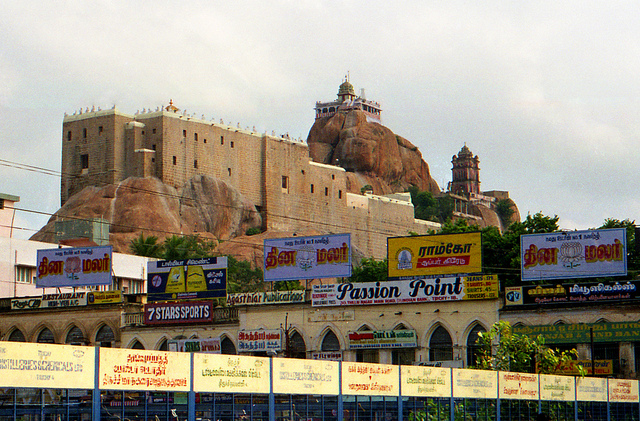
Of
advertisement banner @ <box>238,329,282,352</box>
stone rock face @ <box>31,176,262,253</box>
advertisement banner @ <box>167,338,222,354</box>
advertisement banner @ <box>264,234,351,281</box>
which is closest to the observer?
advertisement banner @ <box>238,329,282,352</box>

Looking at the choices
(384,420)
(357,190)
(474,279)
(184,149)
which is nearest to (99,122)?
(184,149)

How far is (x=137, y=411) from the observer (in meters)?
23.3

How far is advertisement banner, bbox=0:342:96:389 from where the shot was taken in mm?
20297

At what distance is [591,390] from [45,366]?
Answer: 23.8 metres

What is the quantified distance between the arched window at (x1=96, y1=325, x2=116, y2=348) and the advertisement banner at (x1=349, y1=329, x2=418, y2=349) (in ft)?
56.8

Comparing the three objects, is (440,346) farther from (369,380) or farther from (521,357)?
(369,380)

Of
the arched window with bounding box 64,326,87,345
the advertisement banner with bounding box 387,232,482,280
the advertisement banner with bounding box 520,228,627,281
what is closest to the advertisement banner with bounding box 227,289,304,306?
the advertisement banner with bounding box 387,232,482,280

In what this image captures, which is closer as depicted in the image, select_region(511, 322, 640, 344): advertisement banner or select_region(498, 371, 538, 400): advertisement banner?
select_region(498, 371, 538, 400): advertisement banner

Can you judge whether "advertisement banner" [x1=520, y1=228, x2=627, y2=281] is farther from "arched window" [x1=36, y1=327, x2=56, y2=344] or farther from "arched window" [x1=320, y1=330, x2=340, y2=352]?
"arched window" [x1=36, y1=327, x2=56, y2=344]

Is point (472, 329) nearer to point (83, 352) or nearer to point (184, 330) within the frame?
point (184, 330)

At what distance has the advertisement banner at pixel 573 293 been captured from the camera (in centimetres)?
5169

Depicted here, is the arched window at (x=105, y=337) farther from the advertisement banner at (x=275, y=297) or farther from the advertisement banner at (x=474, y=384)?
the advertisement banner at (x=474, y=384)

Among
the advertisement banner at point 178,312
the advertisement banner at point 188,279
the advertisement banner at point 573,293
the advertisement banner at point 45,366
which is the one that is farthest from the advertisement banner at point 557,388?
the advertisement banner at point 178,312

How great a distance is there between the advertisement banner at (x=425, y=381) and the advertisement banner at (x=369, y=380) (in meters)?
0.41
